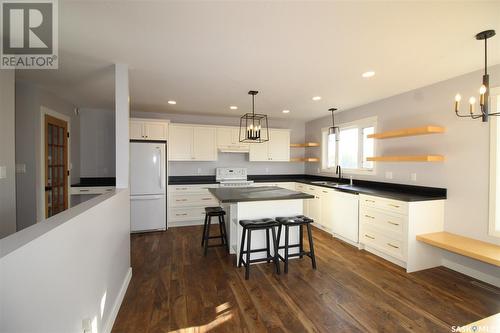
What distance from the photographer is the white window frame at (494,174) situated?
2.57 m

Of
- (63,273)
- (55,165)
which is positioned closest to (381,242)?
(63,273)

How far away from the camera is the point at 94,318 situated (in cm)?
158

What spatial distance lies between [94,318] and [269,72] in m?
2.82

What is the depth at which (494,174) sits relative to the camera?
258 cm

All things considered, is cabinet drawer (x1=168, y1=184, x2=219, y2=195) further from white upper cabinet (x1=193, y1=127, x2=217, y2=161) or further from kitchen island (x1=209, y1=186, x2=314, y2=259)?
kitchen island (x1=209, y1=186, x2=314, y2=259)

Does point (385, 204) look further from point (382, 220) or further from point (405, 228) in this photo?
point (405, 228)

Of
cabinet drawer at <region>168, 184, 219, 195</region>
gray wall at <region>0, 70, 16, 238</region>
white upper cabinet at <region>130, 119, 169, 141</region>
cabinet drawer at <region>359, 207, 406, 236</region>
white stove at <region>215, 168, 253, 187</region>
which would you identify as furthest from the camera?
white stove at <region>215, 168, 253, 187</region>

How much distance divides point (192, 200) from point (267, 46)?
3.57m

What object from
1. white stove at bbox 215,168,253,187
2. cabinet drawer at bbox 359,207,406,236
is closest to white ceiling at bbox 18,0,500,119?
cabinet drawer at bbox 359,207,406,236

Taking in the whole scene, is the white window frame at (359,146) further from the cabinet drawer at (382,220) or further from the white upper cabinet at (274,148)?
the cabinet drawer at (382,220)

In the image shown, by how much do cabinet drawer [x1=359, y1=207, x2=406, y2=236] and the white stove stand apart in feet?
8.30

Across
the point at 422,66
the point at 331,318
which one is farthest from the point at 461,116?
the point at 331,318

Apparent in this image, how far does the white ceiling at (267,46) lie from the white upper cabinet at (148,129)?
99 cm

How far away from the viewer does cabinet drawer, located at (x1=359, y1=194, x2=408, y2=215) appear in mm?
2970
